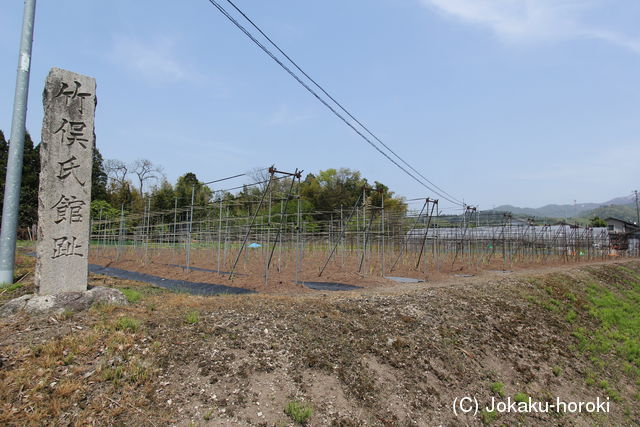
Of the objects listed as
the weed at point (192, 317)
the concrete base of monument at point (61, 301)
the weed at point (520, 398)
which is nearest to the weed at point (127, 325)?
the weed at point (192, 317)

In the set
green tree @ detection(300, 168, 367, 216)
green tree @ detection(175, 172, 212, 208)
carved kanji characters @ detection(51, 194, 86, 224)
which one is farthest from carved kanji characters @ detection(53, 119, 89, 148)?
green tree @ detection(300, 168, 367, 216)

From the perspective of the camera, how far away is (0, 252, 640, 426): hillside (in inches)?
151

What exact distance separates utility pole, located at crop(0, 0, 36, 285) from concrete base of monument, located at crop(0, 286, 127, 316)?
159 cm

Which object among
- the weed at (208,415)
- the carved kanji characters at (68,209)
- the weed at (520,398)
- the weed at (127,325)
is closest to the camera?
the weed at (208,415)

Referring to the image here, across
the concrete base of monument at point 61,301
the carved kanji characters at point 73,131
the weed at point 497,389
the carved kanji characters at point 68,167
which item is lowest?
the weed at point 497,389

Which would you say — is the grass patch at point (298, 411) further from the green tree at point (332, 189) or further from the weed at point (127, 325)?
the green tree at point (332, 189)

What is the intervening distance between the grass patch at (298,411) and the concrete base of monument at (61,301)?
3.64 metres

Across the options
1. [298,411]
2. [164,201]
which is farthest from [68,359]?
[164,201]

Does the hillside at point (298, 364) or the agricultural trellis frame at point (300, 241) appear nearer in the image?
the hillside at point (298, 364)

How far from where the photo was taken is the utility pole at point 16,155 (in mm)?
6438

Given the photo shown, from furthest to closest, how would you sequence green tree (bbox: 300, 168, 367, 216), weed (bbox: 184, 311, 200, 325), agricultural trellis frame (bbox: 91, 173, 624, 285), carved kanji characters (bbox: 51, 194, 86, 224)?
1. green tree (bbox: 300, 168, 367, 216)
2. agricultural trellis frame (bbox: 91, 173, 624, 285)
3. carved kanji characters (bbox: 51, 194, 86, 224)
4. weed (bbox: 184, 311, 200, 325)

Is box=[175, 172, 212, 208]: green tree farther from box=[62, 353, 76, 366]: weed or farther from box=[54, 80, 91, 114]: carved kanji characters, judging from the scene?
box=[62, 353, 76, 366]: weed

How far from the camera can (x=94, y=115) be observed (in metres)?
6.37

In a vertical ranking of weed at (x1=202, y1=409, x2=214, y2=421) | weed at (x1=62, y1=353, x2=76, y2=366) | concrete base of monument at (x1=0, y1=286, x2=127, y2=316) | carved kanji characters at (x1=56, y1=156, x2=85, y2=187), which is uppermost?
carved kanji characters at (x1=56, y1=156, x2=85, y2=187)
